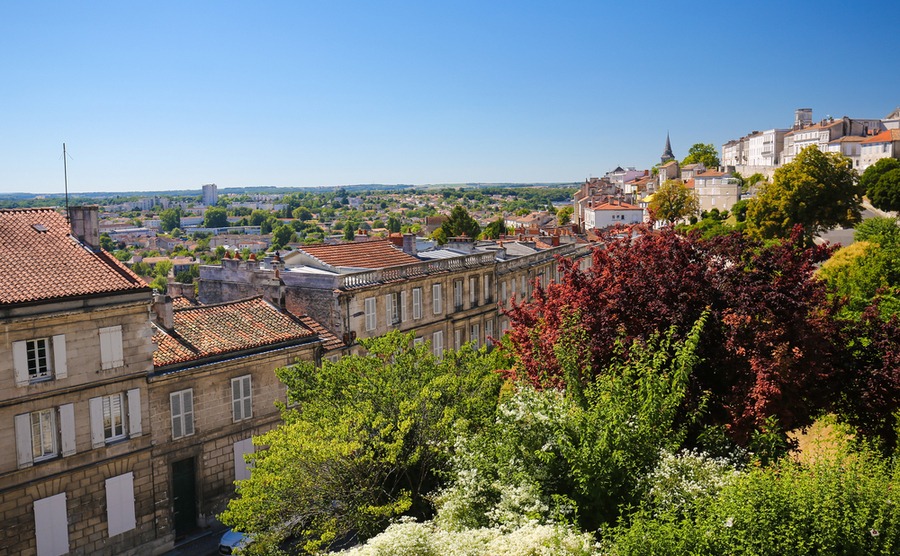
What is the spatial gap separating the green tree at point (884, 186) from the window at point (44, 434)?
258 feet

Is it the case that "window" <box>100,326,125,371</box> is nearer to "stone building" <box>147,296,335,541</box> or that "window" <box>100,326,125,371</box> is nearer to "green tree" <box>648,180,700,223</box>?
"stone building" <box>147,296,335,541</box>

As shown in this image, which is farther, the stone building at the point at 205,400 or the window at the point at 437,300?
the window at the point at 437,300

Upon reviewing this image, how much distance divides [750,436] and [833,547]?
5.80 metres

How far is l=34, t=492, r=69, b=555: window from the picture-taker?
2206cm

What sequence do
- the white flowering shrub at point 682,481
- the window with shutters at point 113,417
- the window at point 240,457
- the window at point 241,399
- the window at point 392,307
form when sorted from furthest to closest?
the window at point 392,307, the window at point 240,457, the window at point 241,399, the window with shutters at point 113,417, the white flowering shrub at point 682,481

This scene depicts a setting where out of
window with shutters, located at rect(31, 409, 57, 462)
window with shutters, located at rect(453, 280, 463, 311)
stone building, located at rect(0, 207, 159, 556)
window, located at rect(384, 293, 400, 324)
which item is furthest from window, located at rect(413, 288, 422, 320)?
window with shutters, located at rect(31, 409, 57, 462)

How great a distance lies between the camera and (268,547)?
17.6m

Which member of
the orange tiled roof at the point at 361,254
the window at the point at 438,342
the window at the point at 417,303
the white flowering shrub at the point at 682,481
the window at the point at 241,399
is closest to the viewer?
the white flowering shrub at the point at 682,481

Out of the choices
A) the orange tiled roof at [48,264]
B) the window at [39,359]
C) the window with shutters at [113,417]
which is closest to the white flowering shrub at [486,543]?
the window at [39,359]

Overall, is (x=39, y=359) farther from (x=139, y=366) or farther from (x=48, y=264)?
(x=48, y=264)

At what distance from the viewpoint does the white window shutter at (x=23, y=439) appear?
70.5ft

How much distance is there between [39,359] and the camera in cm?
2202

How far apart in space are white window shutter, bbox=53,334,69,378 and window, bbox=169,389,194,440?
365cm

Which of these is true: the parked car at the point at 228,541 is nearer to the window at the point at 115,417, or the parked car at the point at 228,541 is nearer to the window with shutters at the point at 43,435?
the window at the point at 115,417
